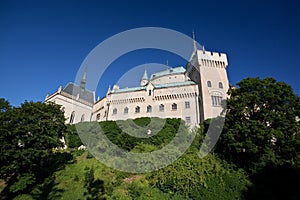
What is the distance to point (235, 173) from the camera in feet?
57.9

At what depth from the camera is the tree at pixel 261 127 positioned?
18672mm

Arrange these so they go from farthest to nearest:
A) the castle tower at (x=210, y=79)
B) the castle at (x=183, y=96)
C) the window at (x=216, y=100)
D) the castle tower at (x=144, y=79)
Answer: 1. the castle tower at (x=144, y=79)
2. the castle at (x=183, y=96)
3. the window at (x=216, y=100)
4. the castle tower at (x=210, y=79)

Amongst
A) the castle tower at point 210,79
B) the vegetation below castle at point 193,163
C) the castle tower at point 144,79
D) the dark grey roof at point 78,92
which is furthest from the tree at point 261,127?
the dark grey roof at point 78,92

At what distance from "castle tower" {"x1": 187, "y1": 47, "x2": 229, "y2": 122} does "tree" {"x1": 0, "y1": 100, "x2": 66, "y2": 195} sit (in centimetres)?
2568

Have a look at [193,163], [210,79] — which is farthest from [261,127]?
[210,79]

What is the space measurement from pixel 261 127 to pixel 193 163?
27.6 feet

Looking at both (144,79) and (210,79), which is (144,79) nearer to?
(144,79)

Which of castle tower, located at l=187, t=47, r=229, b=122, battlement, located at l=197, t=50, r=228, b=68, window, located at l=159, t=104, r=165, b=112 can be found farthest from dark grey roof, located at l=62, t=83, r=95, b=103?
battlement, located at l=197, t=50, r=228, b=68

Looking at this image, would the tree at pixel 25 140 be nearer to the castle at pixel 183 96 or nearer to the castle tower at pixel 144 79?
the castle at pixel 183 96

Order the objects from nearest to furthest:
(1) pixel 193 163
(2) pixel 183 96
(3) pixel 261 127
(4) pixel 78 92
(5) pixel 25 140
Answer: (1) pixel 193 163 → (5) pixel 25 140 → (3) pixel 261 127 → (2) pixel 183 96 → (4) pixel 78 92

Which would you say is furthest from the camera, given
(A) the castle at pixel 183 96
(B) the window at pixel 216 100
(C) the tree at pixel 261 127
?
(A) the castle at pixel 183 96

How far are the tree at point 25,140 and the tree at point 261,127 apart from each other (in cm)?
1797

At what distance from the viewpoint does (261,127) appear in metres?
19.3

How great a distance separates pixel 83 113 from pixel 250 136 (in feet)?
146
